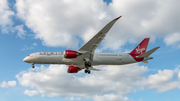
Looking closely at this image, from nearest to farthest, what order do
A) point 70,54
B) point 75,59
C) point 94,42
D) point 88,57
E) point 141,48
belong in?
point 94,42, point 70,54, point 88,57, point 75,59, point 141,48

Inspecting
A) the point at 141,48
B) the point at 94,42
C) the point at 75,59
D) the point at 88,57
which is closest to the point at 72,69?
the point at 75,59

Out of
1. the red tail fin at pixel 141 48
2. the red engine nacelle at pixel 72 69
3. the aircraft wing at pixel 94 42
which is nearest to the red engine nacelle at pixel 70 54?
the aircraft wing at pixel 94 42

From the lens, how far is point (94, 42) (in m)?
39.7

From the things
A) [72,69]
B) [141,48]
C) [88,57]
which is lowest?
[72,69]

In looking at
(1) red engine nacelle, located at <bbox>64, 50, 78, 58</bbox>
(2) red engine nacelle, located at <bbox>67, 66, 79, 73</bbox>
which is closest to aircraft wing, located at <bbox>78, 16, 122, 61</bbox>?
(1) red engine nacelle, located at <bbox>64, 50, 78, 58</bbox>

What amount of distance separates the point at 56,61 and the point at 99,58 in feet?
35.9

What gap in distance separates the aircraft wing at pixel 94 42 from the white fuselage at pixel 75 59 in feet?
10.1

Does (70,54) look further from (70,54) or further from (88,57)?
(88,57)

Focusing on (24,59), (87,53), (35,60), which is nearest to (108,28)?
(87,53)

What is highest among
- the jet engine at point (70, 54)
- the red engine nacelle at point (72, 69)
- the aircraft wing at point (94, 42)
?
the aircraft wing at point (94, 42)

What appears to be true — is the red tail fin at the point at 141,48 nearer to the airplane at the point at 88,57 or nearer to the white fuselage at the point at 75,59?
→ the airplane at the point at 88,57

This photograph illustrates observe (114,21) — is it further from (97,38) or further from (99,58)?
(99,58)

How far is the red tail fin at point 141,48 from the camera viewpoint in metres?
50.2

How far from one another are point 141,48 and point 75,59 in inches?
767
